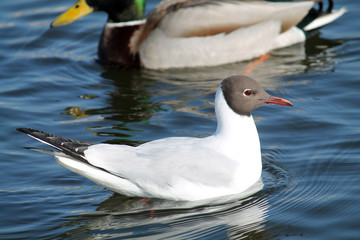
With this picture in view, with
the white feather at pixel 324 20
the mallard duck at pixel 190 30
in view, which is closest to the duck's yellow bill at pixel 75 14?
the mallard duck at pixel 190 30

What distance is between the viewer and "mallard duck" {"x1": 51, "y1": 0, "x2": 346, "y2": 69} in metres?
10.0

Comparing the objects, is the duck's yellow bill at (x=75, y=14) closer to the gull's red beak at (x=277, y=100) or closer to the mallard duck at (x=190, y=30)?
the mallard duck at (x=190, y=30)

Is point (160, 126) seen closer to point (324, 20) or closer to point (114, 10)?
point (114, 10)

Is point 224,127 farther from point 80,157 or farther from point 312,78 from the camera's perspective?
point 312,78

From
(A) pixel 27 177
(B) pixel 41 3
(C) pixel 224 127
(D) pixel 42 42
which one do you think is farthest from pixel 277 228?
(B) pixel 41 3

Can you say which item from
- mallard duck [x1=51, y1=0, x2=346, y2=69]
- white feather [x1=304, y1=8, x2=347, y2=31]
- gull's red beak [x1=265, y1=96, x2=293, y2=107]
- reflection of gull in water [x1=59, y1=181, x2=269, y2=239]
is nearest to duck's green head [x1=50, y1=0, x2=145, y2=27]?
mallard duck [x1=51, y1=0, x2=346, y2=69]

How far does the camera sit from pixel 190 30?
32.7ft

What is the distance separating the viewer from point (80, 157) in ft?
20.0

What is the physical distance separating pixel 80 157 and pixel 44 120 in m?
2.54

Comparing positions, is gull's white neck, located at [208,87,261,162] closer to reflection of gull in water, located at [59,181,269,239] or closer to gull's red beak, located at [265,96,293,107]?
gull's red beak, located at [265,96,293,107]

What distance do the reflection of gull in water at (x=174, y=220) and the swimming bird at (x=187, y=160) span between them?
4.1 inches

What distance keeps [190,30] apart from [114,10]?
4.38 ft

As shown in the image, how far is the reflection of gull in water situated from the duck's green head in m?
4.65

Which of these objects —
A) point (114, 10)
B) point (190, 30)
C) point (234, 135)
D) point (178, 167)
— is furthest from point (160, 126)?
point (114, 10)
